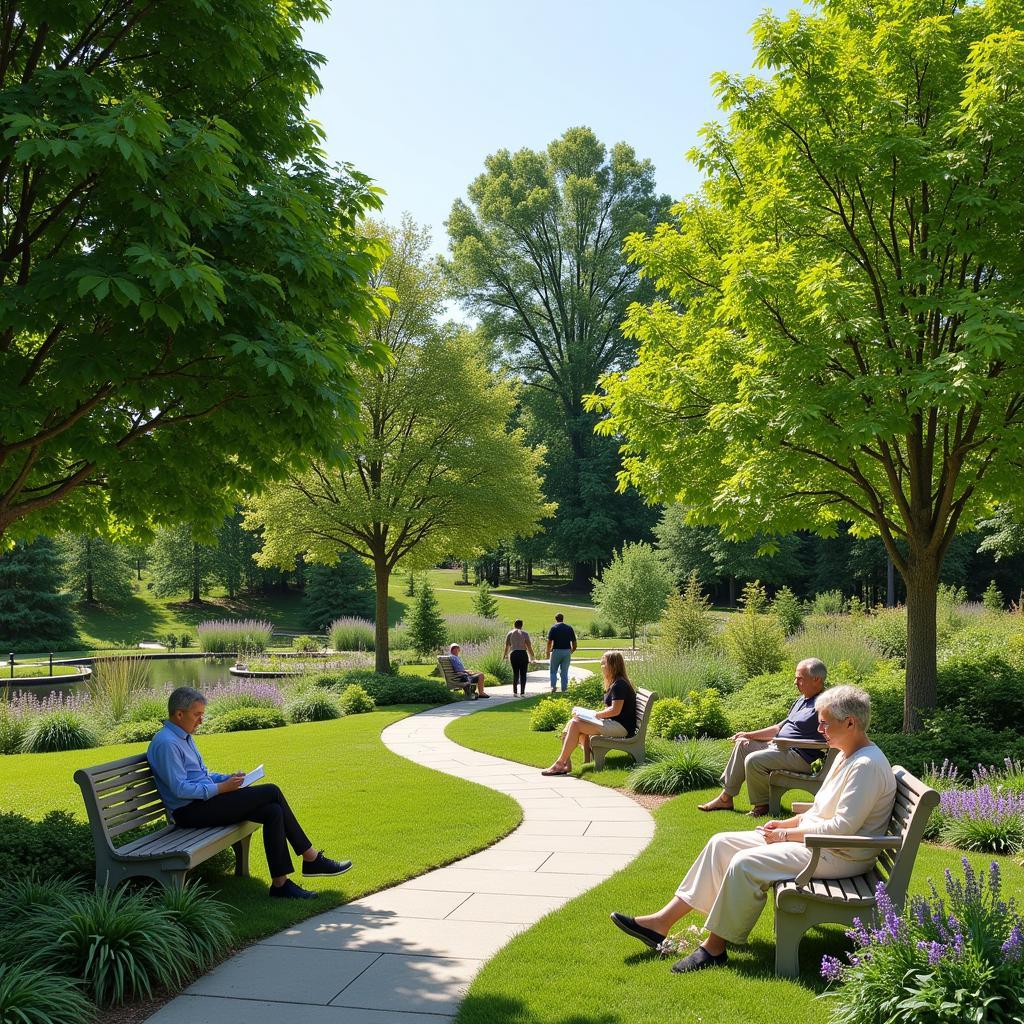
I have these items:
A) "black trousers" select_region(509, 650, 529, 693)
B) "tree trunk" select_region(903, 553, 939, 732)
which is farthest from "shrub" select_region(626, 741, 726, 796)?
"black trousers" select_region(509, 650, 529, 693)

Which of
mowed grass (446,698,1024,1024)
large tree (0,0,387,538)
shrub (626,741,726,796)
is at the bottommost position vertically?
shrub (626,741,726,796)

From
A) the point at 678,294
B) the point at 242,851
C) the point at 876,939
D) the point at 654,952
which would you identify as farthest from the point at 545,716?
the point at 876,939

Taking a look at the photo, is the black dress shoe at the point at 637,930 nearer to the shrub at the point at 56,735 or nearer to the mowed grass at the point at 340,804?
the mowed grass at the point at 340,804

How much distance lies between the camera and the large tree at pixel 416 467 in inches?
854

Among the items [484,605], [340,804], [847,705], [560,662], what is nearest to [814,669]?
[847,705]

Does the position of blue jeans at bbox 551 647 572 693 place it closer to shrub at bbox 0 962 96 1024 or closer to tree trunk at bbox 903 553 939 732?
tree trunk at bbox 903 553 939 732

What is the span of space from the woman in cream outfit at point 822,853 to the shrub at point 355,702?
13160 millimetres

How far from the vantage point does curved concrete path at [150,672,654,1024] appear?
433cm

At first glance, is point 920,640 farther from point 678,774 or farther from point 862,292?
point 862,292

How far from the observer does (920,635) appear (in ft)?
33.8

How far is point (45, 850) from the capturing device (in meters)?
5.90

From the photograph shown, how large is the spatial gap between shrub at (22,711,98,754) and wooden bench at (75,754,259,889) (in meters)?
9.08

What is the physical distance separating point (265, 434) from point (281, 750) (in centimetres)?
793

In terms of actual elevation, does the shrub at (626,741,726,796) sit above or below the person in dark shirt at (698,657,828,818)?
below
